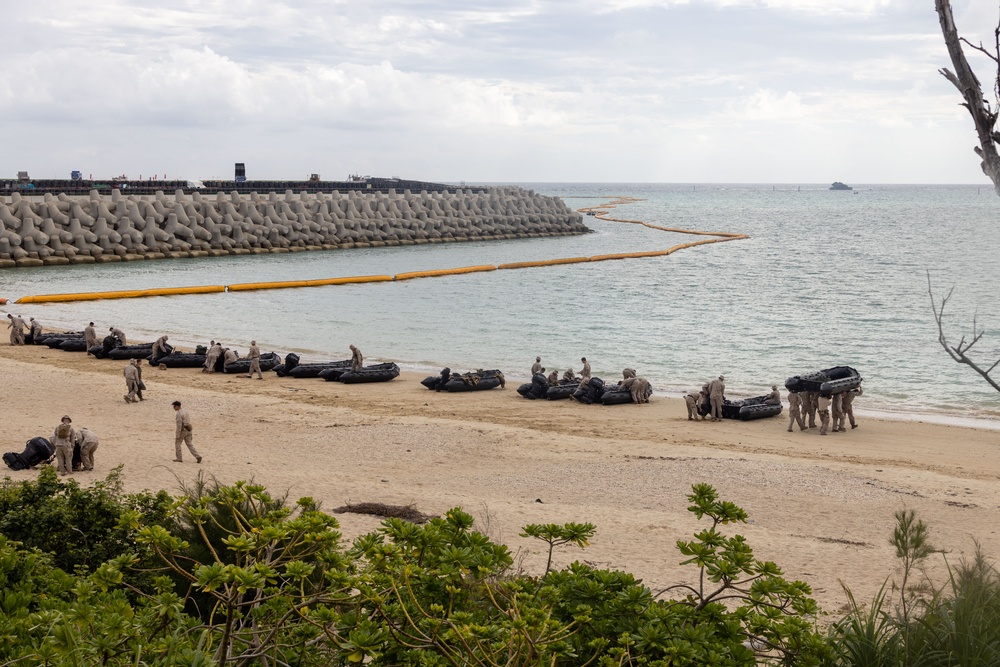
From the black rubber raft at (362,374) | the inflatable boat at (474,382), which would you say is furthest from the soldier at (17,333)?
the inflatable boat at (474,382)

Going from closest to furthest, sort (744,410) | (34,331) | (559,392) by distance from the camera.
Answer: (744,410) < (559,392) < (34,331)

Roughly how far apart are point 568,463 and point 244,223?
5506 centimetres

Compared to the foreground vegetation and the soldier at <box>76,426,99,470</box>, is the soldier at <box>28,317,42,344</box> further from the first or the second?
the foreground vegetation

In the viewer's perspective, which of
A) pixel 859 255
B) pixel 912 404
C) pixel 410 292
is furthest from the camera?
pixel 859 255

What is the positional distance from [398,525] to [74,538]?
4411mm

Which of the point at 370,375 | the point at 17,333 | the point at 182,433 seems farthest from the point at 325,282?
the point at 182,433

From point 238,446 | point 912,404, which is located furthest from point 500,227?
point 238,446

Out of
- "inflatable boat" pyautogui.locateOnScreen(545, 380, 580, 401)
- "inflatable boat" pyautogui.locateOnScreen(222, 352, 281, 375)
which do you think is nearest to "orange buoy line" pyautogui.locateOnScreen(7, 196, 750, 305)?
"inflatable boat" pyautogui.locateOnScreen(222, 352, 281, 375)

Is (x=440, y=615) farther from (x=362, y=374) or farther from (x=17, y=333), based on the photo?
(x=17, y=333)

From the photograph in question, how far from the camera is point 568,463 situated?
15883mm

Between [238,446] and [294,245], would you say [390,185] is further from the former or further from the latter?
[238,446]

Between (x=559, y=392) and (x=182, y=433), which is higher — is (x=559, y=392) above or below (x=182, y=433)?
below

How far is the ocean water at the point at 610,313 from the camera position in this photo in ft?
95.4

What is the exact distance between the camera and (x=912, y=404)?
23.6m
